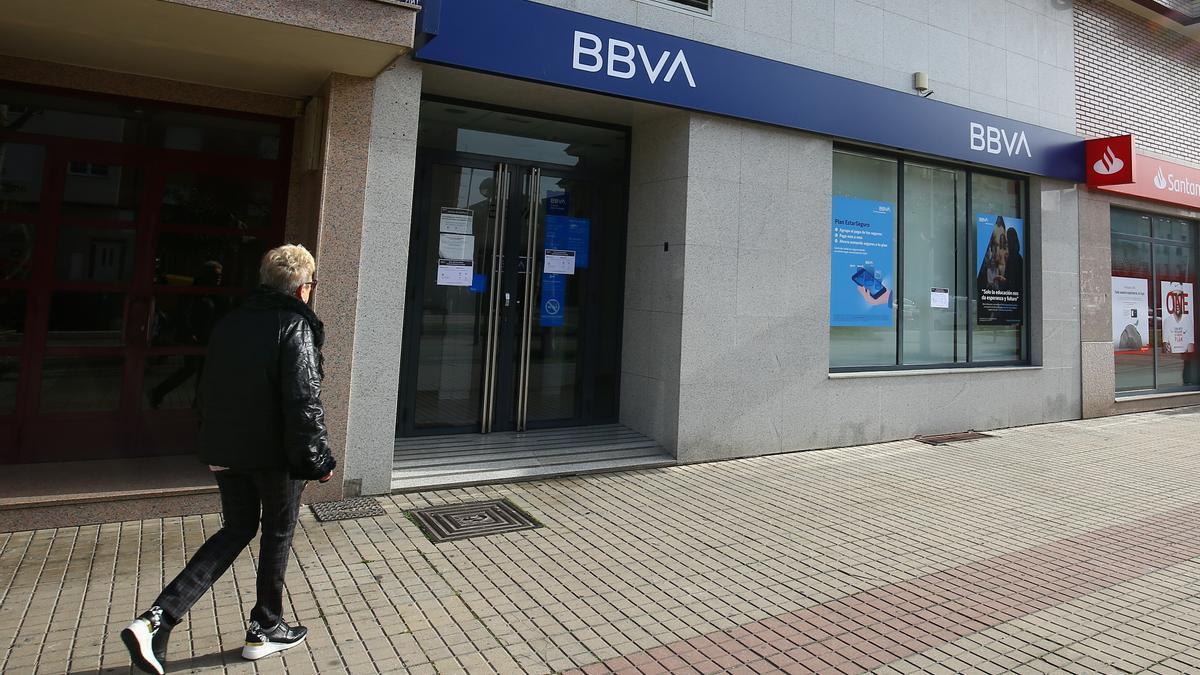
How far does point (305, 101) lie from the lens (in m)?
5.88

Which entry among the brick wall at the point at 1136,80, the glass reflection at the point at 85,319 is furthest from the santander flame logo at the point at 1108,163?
the glass reflection at the point at 85,319

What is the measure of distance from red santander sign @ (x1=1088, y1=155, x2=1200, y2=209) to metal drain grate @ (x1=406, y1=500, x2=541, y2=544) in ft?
32.4

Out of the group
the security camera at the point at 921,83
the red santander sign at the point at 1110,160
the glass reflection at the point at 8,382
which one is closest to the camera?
the glass reflection at the point at 8,382

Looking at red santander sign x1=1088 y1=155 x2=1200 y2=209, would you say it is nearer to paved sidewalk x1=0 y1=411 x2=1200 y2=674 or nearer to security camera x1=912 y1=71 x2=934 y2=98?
security camera x1=912 y1=71 x2=934 y2=98

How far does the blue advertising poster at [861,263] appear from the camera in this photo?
26.1 feet

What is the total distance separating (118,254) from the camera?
5.52m

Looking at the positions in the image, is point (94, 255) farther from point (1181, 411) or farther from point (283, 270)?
point (1181, 411)

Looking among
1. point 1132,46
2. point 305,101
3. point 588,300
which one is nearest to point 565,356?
point 588,300

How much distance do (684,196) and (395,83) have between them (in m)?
2.84

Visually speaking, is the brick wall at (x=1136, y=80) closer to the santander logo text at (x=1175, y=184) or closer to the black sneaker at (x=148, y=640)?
the santander logo text at (x=1175, y=184)

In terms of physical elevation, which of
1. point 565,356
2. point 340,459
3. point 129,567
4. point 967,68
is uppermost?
point 967,68

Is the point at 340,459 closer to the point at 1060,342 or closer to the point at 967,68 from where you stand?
the point at 967,68

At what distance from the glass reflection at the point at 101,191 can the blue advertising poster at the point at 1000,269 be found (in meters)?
9.72

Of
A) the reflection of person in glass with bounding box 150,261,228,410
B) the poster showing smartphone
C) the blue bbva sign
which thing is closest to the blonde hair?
the blue bbva sign
